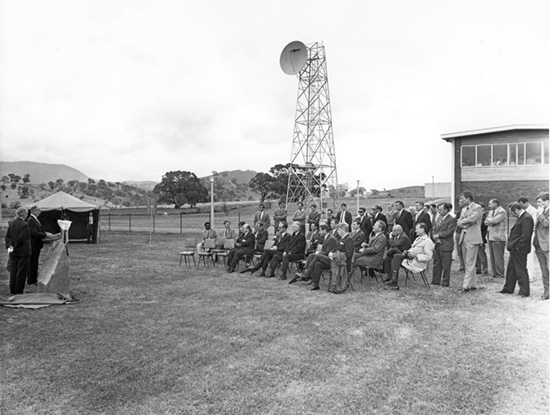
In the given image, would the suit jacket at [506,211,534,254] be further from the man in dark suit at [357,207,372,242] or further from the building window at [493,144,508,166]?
the building window at [493,144,508,166]

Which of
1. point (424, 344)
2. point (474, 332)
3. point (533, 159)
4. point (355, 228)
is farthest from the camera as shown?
→ point (533, 159)

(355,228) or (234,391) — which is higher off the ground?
(355,228)

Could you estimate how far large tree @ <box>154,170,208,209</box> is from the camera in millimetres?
71438

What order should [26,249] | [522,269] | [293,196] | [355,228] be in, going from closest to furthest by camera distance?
[522,269], [26,249], [355,228], [293,196]

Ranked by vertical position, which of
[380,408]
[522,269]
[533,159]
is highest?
[533,159]

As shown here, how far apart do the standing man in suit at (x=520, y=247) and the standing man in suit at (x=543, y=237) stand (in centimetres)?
19

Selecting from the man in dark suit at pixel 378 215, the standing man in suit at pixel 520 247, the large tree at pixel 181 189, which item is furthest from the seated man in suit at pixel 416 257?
the large tree at pixel 181 189

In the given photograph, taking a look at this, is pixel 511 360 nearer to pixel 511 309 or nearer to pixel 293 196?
pixel 511 309

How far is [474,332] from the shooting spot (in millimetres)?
5199

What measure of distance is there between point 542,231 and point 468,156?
1867cm

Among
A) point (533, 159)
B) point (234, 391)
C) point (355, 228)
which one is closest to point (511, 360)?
point (234, 391)

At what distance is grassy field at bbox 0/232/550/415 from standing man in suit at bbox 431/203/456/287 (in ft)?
1.84

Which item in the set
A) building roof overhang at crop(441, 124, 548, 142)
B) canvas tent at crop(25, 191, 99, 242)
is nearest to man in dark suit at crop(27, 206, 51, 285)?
canvas tent at crop(25, 191, 99, 242)

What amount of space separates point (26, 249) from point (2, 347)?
10.4 ft
